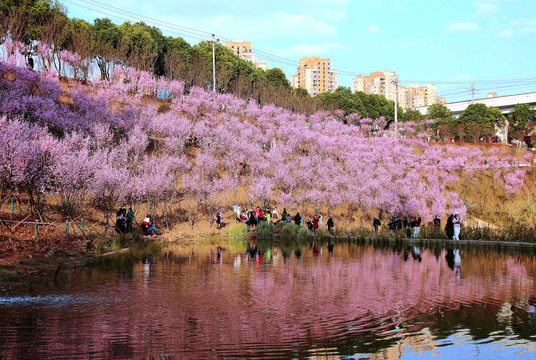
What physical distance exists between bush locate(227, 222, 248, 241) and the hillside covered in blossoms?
5.76 m

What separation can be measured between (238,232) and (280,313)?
26.1 m

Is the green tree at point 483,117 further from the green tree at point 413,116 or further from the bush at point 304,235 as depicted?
the bush at point 304,235

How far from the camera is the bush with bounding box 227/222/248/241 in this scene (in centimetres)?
3906

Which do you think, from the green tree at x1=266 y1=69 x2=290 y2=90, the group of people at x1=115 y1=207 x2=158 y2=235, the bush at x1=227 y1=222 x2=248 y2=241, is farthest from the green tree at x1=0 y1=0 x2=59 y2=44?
the green tree at x1=266 y1=69 x2=290 y2=90

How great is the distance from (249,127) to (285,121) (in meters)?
6.01

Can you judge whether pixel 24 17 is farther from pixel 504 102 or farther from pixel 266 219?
pixel 504 102

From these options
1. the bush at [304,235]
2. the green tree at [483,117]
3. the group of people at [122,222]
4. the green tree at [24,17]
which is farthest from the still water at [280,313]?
the green tree at [483,117]

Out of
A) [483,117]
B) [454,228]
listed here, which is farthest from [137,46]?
[483,117]

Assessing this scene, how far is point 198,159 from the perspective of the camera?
5069cm

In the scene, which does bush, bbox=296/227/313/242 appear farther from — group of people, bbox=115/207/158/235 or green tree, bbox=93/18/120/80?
green tree, bbox=93/18/120/80

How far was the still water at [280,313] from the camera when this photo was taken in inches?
406

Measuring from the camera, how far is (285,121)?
69375 mm

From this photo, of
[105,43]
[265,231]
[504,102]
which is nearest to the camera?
[265,231]

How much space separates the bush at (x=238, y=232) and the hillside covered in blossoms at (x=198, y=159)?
227 inches
